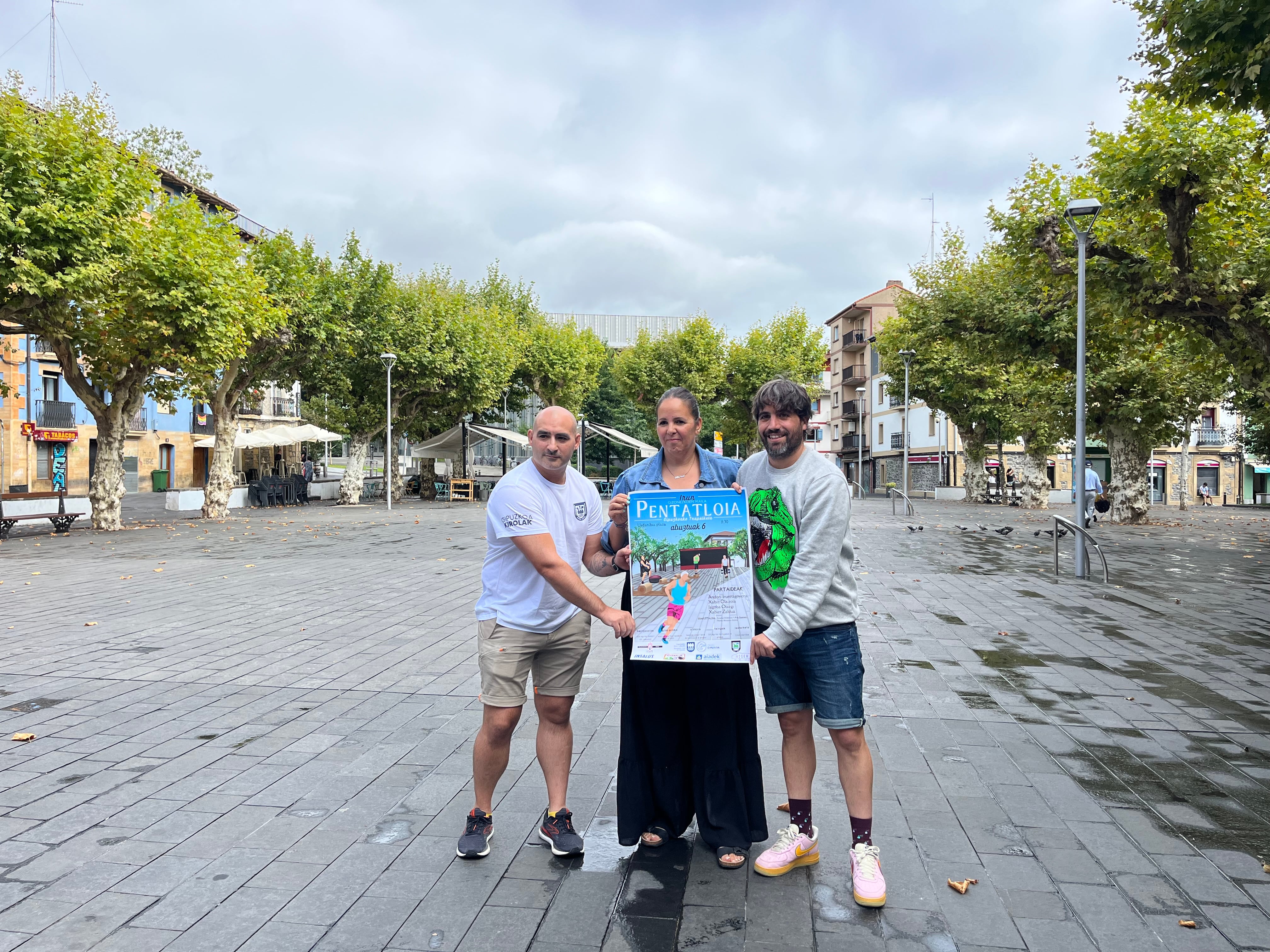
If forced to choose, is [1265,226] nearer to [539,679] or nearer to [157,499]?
[539,679]

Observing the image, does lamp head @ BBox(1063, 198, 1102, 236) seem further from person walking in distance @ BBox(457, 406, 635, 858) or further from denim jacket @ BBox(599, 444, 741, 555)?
person walking in distance @ BBox(457, 406, 635, 858)

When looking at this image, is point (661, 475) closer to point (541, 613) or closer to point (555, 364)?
point (541, 613)

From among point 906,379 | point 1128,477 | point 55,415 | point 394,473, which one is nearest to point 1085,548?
point 1128,477

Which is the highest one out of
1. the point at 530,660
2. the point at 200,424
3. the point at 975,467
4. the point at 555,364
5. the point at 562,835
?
the point at 555,364

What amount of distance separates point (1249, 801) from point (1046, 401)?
24771 millimetres

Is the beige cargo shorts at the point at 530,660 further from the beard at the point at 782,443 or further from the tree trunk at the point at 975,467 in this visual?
the tree trunk at the point at 975,467

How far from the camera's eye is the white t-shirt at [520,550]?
324 cm

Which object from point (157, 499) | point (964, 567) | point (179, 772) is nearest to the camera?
point (179, 772)

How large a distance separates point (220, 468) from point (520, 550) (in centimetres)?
2350

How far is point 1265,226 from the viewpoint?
13672 mm

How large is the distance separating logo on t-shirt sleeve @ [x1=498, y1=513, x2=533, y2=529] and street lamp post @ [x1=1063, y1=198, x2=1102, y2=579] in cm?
1112

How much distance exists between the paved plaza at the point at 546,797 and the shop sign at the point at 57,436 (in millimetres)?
32915

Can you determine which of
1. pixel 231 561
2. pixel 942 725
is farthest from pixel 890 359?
pixel 942 725

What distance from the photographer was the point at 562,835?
3.35 m
